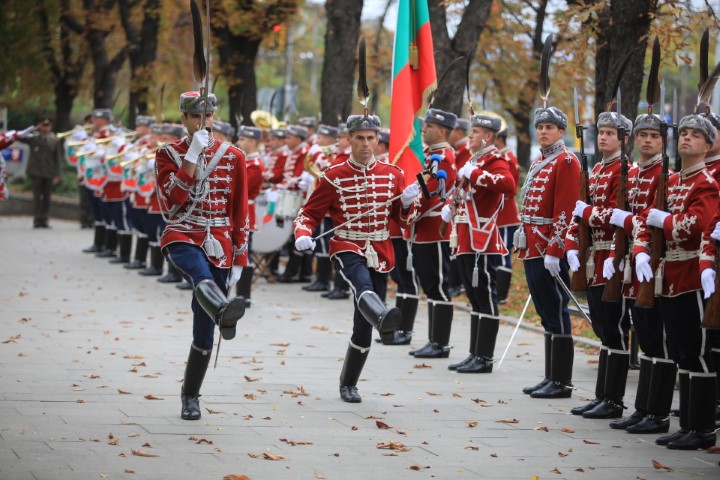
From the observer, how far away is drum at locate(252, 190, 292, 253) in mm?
17969

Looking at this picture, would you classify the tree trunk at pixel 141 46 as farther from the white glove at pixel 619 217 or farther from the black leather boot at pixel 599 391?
the white glove at pixel 619 217

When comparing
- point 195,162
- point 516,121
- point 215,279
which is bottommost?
point 215,279

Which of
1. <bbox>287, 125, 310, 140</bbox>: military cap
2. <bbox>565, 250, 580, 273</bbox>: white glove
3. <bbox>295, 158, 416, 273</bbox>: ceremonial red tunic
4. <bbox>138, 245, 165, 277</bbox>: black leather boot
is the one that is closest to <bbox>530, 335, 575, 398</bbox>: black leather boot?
<bbox>565, 250, 580, 273</bbox>: white glove

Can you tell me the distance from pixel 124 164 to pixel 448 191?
9335mm

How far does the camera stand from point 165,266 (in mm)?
21188

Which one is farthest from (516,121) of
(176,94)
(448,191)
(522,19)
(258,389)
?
(258,389)

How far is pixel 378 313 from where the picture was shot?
29.7 ft

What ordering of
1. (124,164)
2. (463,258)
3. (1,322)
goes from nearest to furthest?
(463,258), (1,322), (124,164)

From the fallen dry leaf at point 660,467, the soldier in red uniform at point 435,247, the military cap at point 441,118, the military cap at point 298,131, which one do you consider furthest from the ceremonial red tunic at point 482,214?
the military cap at point 298,131

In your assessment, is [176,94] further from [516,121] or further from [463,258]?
[463,258]

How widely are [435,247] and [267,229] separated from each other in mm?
6062

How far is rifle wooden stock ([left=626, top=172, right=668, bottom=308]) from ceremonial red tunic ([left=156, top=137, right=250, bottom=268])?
278 cm

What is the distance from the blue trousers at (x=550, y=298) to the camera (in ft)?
33.3

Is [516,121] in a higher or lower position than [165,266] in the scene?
higher
